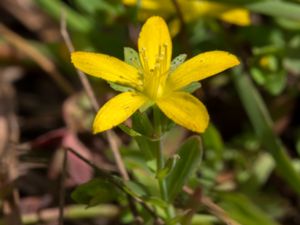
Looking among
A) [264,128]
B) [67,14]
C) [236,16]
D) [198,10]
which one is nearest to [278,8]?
[236,16]

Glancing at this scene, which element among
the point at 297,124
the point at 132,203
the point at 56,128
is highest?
the point at 56,128

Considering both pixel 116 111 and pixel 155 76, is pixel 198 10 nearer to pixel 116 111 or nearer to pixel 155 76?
pixel 155 76

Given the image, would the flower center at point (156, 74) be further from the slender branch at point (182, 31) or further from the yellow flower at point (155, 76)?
the slender branch at point (182, 31)

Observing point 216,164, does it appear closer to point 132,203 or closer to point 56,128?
point 132,203

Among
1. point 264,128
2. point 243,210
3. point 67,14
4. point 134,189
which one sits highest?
point 67,14

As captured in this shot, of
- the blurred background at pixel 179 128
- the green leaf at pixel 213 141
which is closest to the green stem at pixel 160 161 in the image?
the blurred background at pixel 179 128

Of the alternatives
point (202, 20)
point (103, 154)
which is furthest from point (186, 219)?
point (202, 20)

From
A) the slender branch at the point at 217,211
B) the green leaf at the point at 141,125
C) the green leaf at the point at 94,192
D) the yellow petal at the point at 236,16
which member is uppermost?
the yellow petal at the point at 236,16
